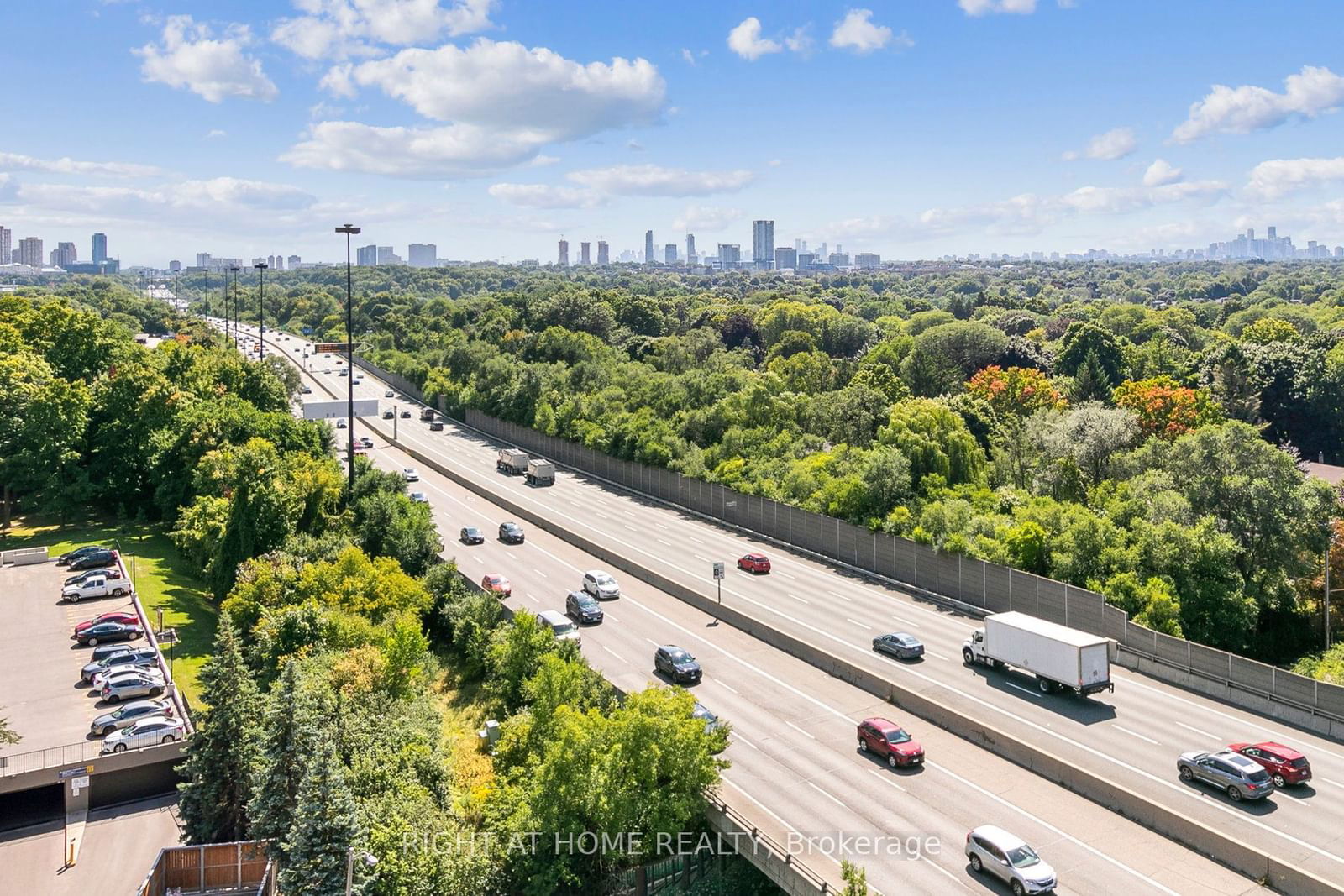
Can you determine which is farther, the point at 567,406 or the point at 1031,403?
the point at 567,406

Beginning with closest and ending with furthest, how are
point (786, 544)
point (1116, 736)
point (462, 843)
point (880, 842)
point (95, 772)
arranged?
point (880, 842)
point (462, 843)
point (1116, 736)
point (95, 772)
point (786, 544)

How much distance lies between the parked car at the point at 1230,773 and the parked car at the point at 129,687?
41665 mm

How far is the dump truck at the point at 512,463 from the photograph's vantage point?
84.7 m

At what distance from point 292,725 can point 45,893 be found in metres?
10.4

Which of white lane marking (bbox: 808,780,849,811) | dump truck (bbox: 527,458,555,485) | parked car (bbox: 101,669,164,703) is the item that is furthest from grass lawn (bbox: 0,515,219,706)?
white lane marking (bbox: 808,780,849,811)

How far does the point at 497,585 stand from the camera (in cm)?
4766

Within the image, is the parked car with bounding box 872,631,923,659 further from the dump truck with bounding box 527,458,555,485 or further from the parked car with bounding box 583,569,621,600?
the dump truck with bounding box 527,458,555,485

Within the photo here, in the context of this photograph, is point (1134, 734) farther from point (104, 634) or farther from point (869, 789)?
point (104, 634)

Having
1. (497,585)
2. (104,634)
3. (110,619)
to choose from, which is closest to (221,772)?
(497,585)

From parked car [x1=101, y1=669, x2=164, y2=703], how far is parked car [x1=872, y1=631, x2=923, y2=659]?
32.8 meters

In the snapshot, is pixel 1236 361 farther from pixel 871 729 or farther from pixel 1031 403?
pixel 871 729

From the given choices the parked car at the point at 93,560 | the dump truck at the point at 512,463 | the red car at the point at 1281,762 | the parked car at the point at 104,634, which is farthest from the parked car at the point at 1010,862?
the dump truck at the point at 512,463

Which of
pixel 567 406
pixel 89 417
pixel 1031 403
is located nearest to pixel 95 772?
pixel 89 417

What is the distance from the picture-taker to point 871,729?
96.8 ft
